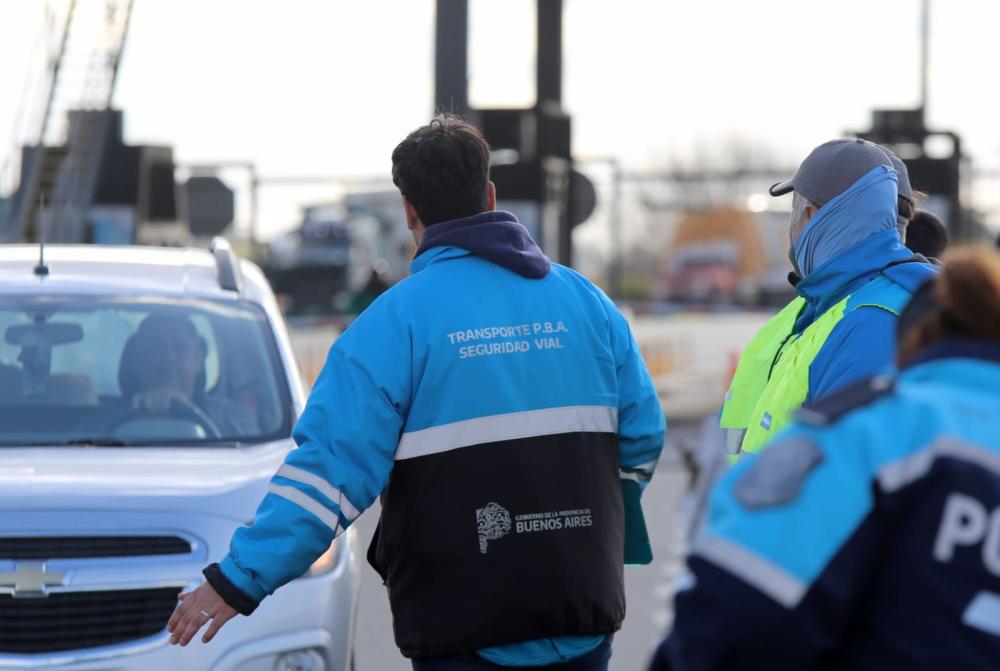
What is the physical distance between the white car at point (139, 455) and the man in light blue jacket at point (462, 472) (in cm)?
A: 114

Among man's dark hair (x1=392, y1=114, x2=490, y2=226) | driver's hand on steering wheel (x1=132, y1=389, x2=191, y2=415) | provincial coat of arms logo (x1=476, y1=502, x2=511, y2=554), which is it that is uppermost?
man's dark hair (x1=392, y1=114, x2=490, y2=226)

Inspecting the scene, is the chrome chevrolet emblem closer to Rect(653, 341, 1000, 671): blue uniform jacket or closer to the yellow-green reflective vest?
the yellow-green reflective vest

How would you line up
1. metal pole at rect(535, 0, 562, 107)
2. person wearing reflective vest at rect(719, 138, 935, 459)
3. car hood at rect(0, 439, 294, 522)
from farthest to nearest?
metal pole at rect(535, 0, 562, 107) < car hood at rect(0, 439, 294, 522) < person wearing reflective vest at rect(719, 138, 935, 459)

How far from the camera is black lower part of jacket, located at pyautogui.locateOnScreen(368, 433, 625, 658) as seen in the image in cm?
331

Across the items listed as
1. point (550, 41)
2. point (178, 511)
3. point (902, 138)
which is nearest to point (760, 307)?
point (902, 138)

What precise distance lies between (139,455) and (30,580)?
82 centimetres

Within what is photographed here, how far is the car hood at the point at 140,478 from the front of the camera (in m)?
4.62

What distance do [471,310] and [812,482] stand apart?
5.28 feet

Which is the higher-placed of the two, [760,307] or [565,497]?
[565,497]

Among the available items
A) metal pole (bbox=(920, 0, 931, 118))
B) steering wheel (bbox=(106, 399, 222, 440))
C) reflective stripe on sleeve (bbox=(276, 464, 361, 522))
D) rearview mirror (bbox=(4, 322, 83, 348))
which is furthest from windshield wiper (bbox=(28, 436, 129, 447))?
metal pole (bbox=(920, 0, 931, 118))

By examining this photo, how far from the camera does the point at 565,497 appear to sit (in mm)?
3400

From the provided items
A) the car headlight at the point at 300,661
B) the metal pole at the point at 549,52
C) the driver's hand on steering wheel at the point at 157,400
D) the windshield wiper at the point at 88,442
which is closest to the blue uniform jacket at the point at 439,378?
the car headlight at the point at 300,661

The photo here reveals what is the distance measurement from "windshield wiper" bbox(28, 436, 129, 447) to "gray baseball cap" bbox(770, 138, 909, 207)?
2.57 m

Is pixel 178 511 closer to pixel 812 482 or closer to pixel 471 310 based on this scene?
pixel 471 310
